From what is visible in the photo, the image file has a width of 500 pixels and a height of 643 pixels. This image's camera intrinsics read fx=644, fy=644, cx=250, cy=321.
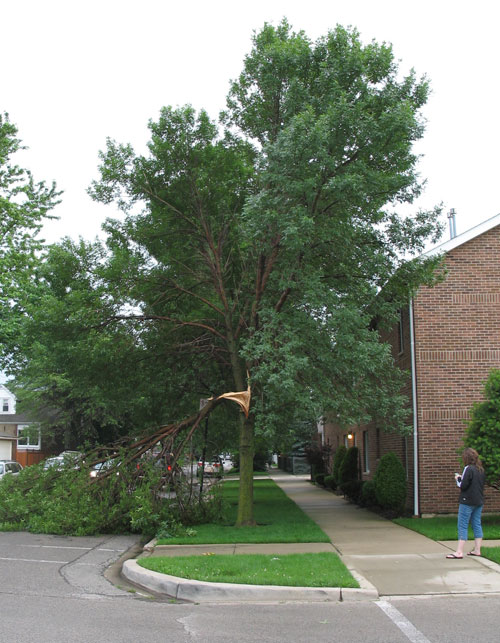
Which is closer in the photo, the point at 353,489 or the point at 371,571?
the point at 371,571

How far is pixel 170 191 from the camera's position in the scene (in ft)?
48.5

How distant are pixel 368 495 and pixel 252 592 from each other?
11.1m

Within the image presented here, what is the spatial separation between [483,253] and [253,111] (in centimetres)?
637

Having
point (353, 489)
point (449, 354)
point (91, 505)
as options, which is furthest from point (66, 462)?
point (353, 489)

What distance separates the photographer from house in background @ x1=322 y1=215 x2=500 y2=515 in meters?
14.7

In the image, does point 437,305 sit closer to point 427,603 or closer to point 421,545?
point 421,545

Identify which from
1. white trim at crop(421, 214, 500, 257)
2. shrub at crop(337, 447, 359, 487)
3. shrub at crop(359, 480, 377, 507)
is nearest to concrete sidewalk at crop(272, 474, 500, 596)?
shrub at crop(359, 480, 377, 507)

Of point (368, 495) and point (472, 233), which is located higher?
point (472, 233)

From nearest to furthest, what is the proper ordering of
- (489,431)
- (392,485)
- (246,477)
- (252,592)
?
(252,592)
(489,431)
(246,477)
(392,485)

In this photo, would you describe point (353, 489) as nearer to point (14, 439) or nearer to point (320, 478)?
point (320, 478)

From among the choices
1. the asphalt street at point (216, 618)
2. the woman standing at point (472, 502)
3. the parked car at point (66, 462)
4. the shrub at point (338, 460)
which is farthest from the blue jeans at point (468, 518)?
the shrub at point (338, 460)

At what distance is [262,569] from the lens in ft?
28.3

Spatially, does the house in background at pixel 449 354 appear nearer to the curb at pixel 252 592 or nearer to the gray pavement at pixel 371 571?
the gray pavement at pixel 371 571

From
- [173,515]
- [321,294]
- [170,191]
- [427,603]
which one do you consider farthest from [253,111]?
[427,603]
